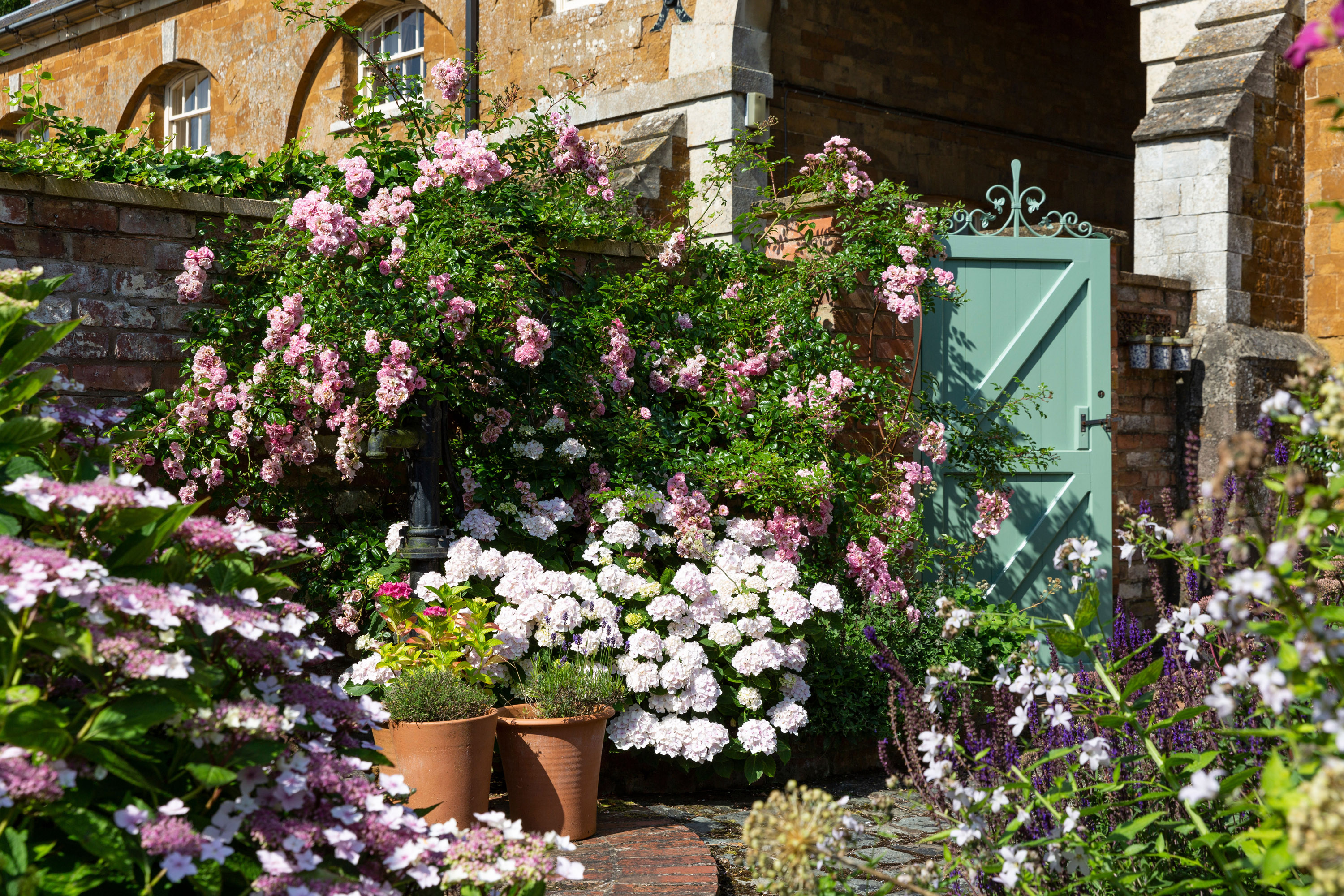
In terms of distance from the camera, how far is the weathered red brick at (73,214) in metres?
4.28

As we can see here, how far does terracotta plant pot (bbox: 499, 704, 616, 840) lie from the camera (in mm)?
3826

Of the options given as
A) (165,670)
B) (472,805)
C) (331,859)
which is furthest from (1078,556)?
(472,805)

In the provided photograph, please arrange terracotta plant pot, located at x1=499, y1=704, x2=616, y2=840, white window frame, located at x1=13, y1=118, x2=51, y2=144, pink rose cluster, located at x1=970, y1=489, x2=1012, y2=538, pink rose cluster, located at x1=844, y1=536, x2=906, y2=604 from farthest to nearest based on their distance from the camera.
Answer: pink rose cluster, located at x1=970, y1=489, x2=1012, y2=538 < pink rose cluster, located at x1=844, y1=536, x2=906, y2=604 < white window frame, located at x1=13, y1=118, x2=51, y2=144 < terracotta plant pot, located at x1=499, y1=704, x2=616, y2=840

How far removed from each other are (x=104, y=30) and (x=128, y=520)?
14975mm

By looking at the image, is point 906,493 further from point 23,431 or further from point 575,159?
point 23,431

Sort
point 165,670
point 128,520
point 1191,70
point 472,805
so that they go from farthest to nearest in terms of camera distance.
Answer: point 1191,70 → point 472,805 → point 128,520 → point 165,670

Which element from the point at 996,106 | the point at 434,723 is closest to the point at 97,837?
the point at 434,723

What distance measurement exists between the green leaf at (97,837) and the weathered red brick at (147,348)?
126 inches

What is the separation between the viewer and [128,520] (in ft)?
6.12

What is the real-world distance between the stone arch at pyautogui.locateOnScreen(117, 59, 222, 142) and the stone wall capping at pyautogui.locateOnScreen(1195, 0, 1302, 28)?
1042 centimetres

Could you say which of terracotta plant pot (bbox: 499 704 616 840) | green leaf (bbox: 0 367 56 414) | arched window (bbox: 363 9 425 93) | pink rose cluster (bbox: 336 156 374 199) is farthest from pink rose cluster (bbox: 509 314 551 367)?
arched window (bbox: 363 9 425 93)

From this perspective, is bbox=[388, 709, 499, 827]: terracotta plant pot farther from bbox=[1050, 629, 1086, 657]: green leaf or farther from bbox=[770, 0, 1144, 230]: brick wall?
bbox=[770, 0, 1144, 230]: brick wall

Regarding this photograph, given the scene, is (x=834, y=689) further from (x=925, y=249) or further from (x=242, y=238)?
(x=242, y=238)

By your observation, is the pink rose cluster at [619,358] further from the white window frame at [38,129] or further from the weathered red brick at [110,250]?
the white window frame at [38,129]
